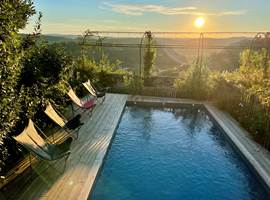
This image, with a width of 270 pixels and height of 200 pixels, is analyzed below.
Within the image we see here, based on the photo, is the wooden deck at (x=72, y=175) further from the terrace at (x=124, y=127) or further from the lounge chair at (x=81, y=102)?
the lounge chair at (x=81, y=102)

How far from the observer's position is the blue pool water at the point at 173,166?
6379 millimetres

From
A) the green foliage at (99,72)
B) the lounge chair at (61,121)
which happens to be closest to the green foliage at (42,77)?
the lounge chair at (61,121)

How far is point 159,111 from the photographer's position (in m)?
12.9

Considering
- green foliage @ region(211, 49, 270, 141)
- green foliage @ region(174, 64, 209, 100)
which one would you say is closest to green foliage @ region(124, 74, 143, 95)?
green foliage @ region(174, 64, 209, 100)

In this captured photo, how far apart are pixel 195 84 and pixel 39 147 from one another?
9253 millimetres

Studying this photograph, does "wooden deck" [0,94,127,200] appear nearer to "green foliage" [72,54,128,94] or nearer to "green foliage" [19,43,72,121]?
"green foliage" [19,43,72,121]

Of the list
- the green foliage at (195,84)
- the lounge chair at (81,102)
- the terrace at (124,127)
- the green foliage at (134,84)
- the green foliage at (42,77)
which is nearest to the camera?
the terrace at (124,127)

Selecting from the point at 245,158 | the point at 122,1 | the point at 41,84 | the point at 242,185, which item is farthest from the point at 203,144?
the point at 122,1

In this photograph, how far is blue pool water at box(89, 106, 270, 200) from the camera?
6379 mm

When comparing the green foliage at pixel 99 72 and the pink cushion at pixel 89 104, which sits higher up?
the green foliage at pixel 99 72

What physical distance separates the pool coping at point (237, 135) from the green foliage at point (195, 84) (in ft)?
1.55

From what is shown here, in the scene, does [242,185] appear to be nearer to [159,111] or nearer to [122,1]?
[159,111]

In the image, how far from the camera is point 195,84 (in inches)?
559

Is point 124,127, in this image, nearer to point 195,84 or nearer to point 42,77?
point 42,77
